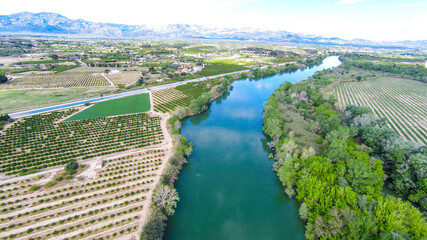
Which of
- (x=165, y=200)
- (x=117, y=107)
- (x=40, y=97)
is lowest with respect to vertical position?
(x=165, y=200)

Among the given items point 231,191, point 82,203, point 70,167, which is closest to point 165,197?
point 231,191

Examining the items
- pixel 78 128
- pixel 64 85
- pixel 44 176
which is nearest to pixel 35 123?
pixel 78 128

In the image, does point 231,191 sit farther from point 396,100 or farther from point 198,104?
point 396,100

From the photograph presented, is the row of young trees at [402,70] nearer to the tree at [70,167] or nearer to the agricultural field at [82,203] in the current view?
the agricultural field at [82,203]

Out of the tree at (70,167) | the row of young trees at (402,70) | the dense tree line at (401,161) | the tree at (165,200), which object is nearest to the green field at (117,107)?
the tree at (70,167)

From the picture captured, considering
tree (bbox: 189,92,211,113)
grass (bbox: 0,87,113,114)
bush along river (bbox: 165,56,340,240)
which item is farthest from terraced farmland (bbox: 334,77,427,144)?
grass (bbox: 0,87,113,114)

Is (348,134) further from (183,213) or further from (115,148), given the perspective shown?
(115,148)
